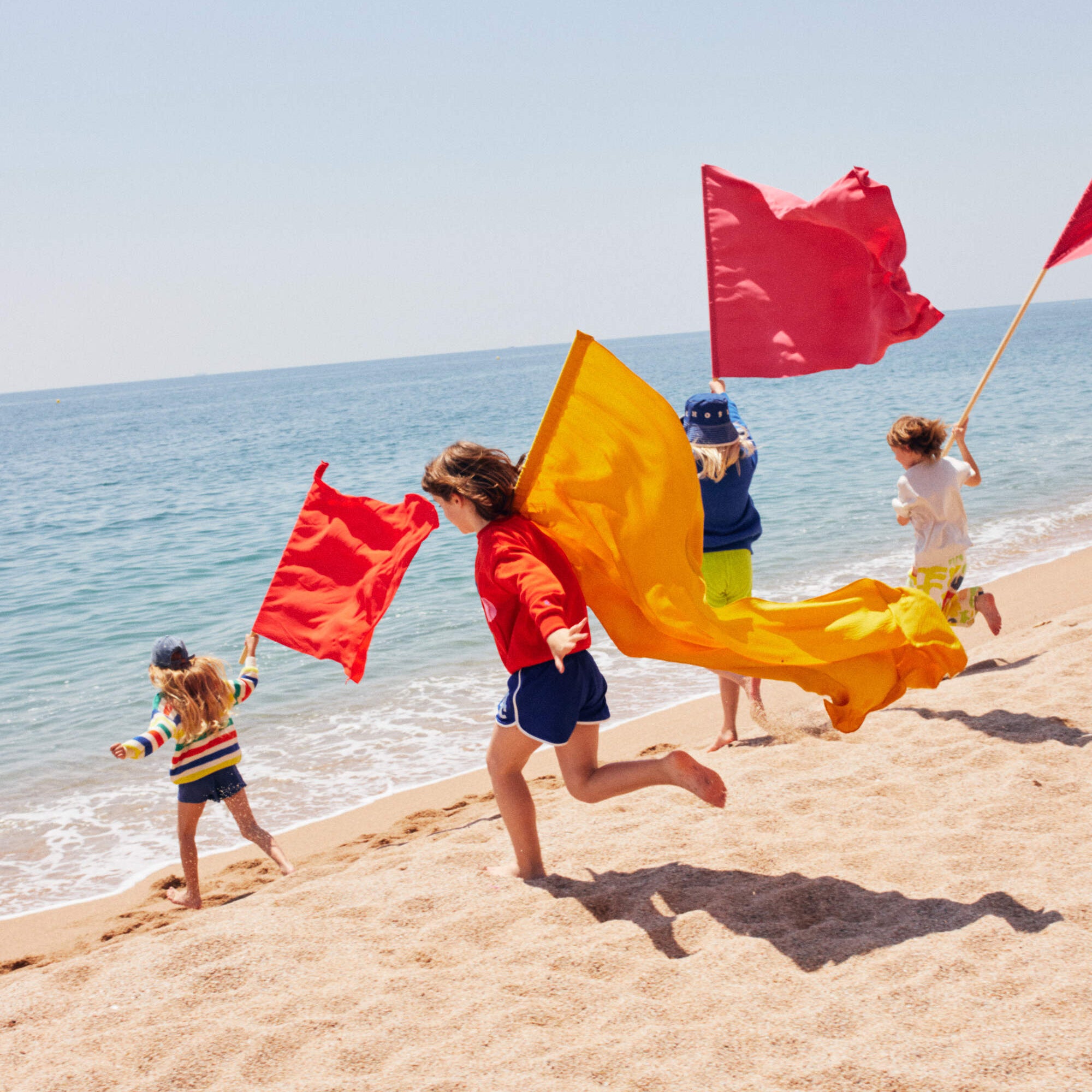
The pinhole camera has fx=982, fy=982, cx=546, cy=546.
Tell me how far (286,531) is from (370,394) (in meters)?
67.5

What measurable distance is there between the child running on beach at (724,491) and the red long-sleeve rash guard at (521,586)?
1.59 m

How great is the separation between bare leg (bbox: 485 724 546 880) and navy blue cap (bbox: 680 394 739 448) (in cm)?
208

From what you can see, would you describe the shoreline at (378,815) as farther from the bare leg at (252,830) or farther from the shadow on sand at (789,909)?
the shadow on sand at (789,909)

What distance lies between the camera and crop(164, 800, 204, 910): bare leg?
473 centimetres

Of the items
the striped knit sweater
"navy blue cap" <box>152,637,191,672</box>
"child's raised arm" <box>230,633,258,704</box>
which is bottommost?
the striped knit sweater

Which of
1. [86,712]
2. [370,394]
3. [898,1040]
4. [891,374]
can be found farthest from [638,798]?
[370,394]

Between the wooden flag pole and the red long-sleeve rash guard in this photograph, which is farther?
the wooden flag pole

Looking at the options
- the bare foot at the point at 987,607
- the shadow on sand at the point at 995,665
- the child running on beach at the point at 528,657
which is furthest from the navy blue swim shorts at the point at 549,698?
the shadow on sand at the point at 995,665

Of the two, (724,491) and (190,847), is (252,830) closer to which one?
(190,847)

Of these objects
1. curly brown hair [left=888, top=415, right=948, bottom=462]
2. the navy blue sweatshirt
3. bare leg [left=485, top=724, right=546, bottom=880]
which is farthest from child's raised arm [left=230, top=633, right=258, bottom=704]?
curly brown hair [left=888, top=415, right=948, bottom=462]

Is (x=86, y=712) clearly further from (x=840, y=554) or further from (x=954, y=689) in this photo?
(x=840, y=554)

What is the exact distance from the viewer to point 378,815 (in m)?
6.00

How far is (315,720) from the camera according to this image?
25.8 feet

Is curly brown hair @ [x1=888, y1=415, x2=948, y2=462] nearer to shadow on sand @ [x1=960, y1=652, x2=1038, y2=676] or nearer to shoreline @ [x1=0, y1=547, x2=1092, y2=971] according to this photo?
shadow on sand @ [x1=960, y1=652, x2=1038, y2=676]
